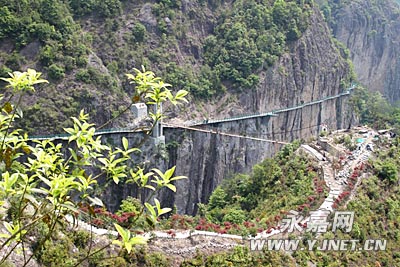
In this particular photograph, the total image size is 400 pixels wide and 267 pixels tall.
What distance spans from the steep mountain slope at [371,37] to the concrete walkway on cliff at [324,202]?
164 feet

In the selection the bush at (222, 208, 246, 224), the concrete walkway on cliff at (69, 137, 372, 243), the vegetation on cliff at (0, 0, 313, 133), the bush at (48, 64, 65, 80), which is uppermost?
the vegetation on cliff at (0, 0, 313, 133)

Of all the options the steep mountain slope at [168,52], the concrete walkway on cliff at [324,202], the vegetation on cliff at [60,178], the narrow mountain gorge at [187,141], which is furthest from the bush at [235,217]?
the vegetation on cliff at [60,178]

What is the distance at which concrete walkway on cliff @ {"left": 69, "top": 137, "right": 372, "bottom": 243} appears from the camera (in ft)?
42.0

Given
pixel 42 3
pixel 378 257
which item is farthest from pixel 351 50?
pixel 378 257

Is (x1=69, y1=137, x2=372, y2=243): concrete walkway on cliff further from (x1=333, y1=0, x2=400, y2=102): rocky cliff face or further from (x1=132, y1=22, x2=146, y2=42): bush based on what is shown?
(x1=333, y1=0, x2=400, y2=102): rocky cliff face

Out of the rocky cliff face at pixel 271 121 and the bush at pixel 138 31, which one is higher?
the bush at pixel 138 31

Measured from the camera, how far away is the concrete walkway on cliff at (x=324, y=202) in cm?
1280

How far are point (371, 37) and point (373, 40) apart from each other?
857mm

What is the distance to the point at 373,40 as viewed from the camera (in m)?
72.8

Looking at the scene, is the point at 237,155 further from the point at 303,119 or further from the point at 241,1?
the point at 241,1

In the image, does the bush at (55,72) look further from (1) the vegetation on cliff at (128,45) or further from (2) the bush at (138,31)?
(2) the bush at (138,31)

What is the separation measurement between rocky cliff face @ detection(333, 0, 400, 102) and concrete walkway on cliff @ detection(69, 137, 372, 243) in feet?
165

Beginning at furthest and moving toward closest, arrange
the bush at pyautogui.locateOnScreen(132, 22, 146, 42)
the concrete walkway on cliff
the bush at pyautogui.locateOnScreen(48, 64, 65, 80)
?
the bush at pyautogui.locateOnScreen(132, 22, 146, 42) → the bush at pyautogui.locateOnScreen(48, 64, 65, 80) → the concrete walkway on cliff

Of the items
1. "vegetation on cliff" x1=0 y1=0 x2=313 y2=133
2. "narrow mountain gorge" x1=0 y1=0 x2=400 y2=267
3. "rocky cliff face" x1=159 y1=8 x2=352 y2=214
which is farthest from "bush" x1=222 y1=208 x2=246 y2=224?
"vegetation on cliff" x1=0 y1=0 x2=313 y2=133
